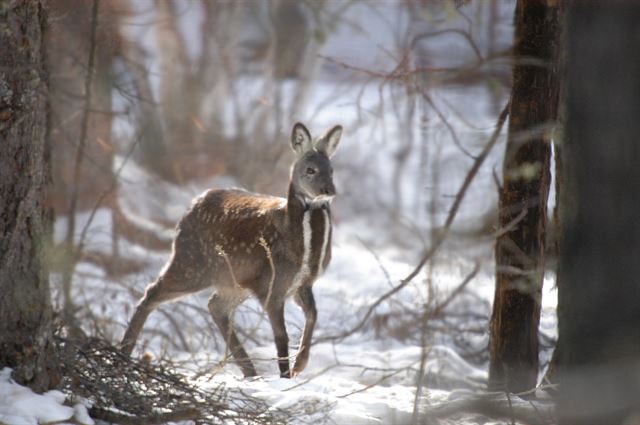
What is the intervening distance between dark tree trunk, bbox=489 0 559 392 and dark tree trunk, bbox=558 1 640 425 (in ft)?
6.50

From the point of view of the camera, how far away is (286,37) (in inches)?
799

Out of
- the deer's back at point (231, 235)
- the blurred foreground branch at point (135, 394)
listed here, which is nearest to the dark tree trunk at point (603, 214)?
the blurred foreground branch at point (135, 394)

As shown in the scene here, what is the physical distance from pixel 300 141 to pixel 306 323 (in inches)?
56.0

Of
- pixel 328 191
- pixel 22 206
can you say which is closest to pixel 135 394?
pixel 22 206

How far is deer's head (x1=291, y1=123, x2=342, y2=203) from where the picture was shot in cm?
690

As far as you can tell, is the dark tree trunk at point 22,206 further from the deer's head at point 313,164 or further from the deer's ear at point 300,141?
the deer's ear at point 300,141

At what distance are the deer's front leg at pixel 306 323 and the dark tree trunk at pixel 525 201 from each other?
1.29 meters

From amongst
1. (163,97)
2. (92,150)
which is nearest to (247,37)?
(163,97)

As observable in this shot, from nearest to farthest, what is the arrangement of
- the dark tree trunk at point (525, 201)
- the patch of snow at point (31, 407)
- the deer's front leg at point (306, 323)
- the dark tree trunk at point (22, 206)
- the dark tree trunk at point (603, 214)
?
the dark tree trunk at point (603, 214) < the patch of snow at point (31, 407) < the dark tree trunk at point (22, 206) < the dark tree trunk at point (525, 201) < the deer's front leg at point (306, 323)

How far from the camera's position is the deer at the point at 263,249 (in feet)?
22.4

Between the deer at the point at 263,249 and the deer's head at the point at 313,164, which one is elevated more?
the deer's head at the point at 313,164

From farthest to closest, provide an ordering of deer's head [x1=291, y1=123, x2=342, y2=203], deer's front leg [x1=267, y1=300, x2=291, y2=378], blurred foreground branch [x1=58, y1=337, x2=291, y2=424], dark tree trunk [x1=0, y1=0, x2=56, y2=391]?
1. deer's head [x1=291, y1=123, x2=342, y2=203]
2. deer's front leg [x1=267, y1=300, x2=291, y2=378]
3. blurred foreground branch [x1=58, y1=337, x2=291, y2=424]
4. dark tree trunk [x1=0, y1=0, x2=56, y2=391]

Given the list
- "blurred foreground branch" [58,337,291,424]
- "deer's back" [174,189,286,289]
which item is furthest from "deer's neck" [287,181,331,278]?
"blurred foreground branch" [58,337,291,424]

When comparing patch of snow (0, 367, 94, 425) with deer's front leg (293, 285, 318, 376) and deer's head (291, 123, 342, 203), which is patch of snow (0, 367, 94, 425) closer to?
deer's front leg (293, 285, 318, 376)
